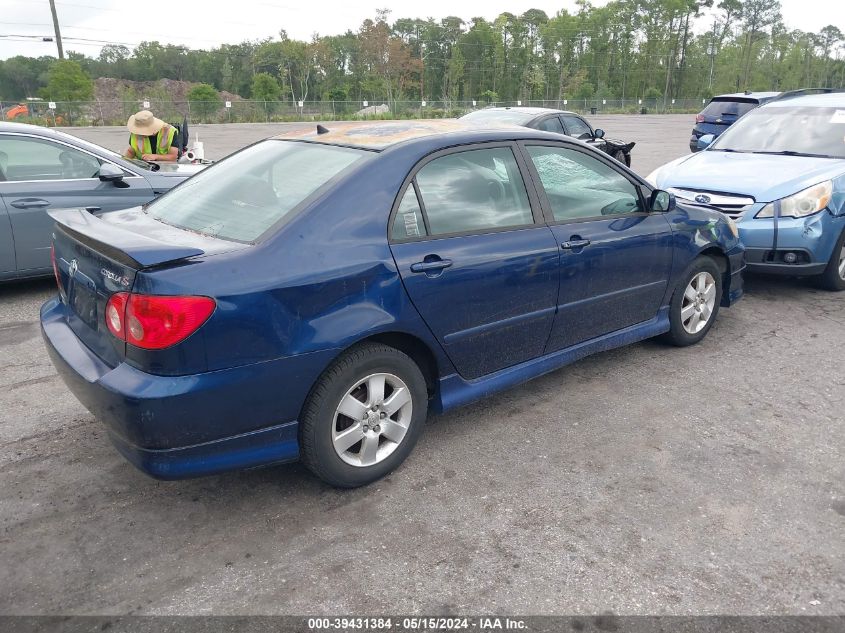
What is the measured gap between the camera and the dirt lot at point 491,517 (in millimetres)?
2662

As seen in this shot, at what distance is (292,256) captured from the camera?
2990 mm

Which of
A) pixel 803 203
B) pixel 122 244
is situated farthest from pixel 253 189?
pixel 803 203

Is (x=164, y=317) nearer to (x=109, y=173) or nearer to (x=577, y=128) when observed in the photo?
(x=109, y=173)

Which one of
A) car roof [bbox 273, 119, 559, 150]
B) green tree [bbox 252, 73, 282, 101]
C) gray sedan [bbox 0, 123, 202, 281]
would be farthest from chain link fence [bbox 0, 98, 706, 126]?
car roof [bbox 273, 119, 559, 150]

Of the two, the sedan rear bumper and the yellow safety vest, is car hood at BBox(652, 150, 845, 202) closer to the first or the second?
the sedan rear bumper

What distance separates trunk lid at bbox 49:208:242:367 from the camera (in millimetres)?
2838

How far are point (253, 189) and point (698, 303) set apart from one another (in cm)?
327

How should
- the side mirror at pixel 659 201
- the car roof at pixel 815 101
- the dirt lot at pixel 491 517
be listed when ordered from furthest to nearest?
the car roof at pixel 815 101, the side mirror at pixel 659 201, the dirt lot at pixel 491 517

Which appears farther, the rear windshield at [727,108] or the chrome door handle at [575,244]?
the rear windshield at [727,108]

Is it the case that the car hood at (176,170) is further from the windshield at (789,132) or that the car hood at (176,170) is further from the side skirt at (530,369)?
the windshield at (789,132)

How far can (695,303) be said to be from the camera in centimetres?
510

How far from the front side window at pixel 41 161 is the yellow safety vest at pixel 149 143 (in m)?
2.76

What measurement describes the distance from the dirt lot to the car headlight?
7.00 feet

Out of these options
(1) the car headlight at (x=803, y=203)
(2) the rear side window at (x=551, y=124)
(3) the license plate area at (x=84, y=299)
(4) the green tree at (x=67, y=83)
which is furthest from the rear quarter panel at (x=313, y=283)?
(4) the green tree at (x=67, y=83)
